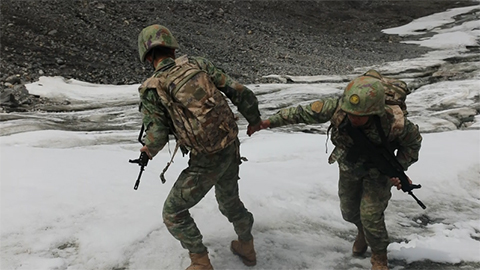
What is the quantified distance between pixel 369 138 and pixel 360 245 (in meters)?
1.38

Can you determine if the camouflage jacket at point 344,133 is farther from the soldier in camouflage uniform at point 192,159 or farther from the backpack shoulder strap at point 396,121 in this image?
the soldier in camouflage uniform at point 192,159

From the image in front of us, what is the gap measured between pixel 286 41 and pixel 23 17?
11.7m

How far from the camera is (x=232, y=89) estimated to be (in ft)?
12.5

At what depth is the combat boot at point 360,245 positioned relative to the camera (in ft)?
14.9

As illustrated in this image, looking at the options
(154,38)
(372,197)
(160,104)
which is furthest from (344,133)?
(154,38)

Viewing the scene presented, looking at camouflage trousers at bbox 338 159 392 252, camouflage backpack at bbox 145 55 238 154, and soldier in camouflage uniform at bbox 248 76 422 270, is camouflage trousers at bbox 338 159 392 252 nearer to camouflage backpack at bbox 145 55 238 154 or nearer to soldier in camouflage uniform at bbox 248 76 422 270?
soldier in camouflage uniform at bbox 248 76 422 270

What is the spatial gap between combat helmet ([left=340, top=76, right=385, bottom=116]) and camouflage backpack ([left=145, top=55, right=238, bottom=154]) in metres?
Result: 1.04

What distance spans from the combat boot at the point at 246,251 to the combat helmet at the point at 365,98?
1.66m

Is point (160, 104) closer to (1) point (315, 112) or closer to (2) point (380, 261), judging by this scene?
(1) point (315, 112)

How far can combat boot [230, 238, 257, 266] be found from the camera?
14.0 ft

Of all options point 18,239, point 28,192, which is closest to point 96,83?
point 28,192

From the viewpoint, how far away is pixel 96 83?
12656 millimetres

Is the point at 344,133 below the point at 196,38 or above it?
above

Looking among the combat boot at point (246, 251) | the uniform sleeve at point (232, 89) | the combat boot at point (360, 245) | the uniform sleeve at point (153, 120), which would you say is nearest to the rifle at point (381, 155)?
the uniform sleeve at point (232, 89)
